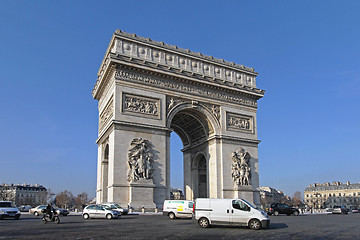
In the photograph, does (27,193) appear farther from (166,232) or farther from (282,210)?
(166,232)

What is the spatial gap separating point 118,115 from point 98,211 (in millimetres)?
8687

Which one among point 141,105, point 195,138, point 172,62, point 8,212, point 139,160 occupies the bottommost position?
point 8,212

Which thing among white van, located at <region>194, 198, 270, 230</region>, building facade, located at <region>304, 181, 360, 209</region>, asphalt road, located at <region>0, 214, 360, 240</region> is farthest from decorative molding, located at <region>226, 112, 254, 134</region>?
building facade, located at <region>304, 181, 360, 209</region>

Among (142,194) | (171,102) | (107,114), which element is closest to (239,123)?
(171,102)

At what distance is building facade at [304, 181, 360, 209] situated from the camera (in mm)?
114875

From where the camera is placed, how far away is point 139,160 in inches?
1101

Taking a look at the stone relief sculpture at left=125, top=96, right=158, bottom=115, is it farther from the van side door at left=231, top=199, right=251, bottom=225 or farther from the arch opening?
the van side door at left=231, top=199, right=251, bottom=225

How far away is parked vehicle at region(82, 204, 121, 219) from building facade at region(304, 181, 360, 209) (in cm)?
10654

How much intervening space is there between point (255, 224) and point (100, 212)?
11.5 meters

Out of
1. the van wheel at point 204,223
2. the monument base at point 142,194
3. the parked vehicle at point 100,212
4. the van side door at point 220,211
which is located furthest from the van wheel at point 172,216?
the van side door at point 220,211

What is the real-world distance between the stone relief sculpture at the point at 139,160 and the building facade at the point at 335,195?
331ft

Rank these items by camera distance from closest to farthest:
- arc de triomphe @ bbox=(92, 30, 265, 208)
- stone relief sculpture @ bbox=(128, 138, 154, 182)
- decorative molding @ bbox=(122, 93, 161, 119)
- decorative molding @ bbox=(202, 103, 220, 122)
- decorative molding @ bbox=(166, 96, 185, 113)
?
stone relief sculpture @ bbox=(128, 138, 154, 182) → arc de triomphe @ bbox=(92, 30, 265, 208) → decorative molding @ bbox=(122, 93, 161, 119) → decorative molding @ bbox=(166, 96, 185, 113) → decorative molding @ bbox=(202, 103, 220, 122)

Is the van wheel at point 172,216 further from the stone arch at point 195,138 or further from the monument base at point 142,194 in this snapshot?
the stone arch at point 195,138

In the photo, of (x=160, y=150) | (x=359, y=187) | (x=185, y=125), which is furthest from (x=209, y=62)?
(x=359, y=187)
